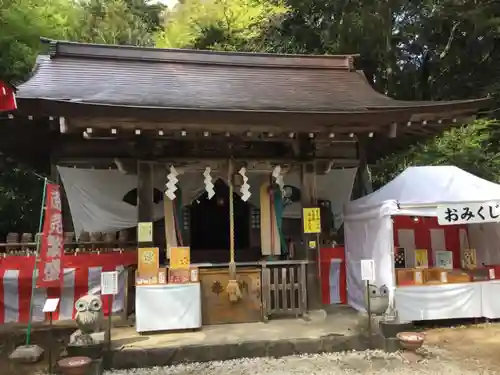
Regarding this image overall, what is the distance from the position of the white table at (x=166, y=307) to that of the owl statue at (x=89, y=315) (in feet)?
2.26

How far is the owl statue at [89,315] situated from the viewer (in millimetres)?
5387

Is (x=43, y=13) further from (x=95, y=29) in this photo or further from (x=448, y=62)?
(x=448, y=62)

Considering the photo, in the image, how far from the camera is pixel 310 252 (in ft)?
24.3

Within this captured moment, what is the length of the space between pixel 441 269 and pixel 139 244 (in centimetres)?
485

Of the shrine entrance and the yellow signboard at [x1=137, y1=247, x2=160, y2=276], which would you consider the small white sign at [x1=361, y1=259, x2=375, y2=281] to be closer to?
the yellow signboard at [x1=137, y1=247, x2=160, y2=276]

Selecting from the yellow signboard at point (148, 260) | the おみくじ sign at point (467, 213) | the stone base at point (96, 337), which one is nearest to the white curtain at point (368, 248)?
the おみくじ sign at point (467, 213)

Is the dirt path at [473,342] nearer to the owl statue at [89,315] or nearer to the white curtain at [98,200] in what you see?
the owl statue at [89,315]

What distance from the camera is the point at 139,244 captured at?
6859 millimetres

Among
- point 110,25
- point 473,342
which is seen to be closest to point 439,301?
point 473,342

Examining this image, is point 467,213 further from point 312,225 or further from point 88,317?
point 88,317

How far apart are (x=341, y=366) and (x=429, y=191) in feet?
10.5

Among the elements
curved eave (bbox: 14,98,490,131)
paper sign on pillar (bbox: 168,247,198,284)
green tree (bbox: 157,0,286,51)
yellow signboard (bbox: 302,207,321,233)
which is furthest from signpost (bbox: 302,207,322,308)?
green tree (bbox: 157,0,286,51)

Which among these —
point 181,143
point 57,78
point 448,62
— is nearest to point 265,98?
point 181,143

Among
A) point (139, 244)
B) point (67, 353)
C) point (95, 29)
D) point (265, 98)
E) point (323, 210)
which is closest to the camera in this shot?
point (67, 353)
